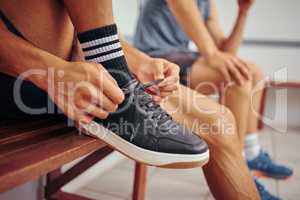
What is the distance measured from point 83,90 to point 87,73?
25 mm

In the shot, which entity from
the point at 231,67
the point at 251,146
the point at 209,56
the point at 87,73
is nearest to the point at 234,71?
the point at 231,67

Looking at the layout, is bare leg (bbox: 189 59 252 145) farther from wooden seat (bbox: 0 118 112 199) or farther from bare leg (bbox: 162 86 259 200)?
wooden seat (bbox: 0 118 112 199)

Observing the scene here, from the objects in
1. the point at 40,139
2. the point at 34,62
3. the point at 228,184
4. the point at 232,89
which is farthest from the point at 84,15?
the point at 232,89

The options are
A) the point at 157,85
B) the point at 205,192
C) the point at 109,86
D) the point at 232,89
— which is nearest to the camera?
the point at 109,86

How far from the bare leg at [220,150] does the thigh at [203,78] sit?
1.18 feet

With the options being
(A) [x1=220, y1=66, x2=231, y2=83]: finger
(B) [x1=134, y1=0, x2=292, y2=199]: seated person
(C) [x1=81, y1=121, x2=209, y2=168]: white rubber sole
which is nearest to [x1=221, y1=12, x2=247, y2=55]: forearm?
(B) [x1=134, y1=0, x2=292, y2=199]: seated person

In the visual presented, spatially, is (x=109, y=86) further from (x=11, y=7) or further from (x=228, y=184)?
(x=228, y=184)

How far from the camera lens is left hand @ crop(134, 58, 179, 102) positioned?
23.4 inches

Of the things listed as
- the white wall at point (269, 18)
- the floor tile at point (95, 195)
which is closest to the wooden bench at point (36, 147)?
the floor tile at point (95, 195)

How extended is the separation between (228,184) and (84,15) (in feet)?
1.41

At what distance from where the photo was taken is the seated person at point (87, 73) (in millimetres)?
455

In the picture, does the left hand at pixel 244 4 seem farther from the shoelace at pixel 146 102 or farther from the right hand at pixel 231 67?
the shoelace at pixel 146 102

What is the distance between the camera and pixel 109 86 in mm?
450

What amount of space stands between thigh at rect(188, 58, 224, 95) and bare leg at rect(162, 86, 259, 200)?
36cm
